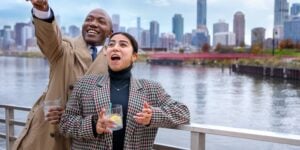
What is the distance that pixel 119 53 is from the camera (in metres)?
2.11

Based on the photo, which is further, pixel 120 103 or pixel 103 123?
pixel 120 103

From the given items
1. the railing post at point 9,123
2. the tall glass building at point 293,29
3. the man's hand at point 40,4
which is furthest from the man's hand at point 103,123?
the tall glass building at point 293,29

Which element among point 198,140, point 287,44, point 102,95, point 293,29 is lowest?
point 198,140

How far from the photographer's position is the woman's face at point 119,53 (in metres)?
2.11

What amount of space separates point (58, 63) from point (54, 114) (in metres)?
0.27

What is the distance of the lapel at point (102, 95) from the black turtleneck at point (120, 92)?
2 centimetres

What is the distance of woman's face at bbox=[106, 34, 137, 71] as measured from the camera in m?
2.11

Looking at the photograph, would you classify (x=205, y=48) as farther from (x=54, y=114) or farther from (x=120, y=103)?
(x=120, y=103)

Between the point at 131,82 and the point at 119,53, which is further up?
the point at 119,53

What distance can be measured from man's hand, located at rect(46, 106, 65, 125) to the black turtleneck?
355 mm

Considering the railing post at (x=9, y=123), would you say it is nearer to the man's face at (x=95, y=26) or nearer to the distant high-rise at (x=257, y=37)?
the man's face at (x=95, y=26)

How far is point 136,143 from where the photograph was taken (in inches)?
82.4

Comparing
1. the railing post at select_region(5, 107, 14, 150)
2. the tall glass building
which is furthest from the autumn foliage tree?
the railing post at select_region(5, 107, 14, 150)

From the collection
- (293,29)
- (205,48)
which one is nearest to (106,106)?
(293,29)
